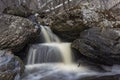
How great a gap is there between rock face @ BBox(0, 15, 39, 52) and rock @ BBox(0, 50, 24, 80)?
1160 millimetres

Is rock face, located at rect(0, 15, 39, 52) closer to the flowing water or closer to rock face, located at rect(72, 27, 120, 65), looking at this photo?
the flowing water

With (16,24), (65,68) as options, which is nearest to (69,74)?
(65,68)

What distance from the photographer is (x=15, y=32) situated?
831 cm

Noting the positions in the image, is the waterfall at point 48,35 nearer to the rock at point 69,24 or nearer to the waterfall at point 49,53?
the rock at point 69,24

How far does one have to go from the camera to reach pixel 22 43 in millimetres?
8359

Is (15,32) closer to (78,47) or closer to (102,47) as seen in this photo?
(78,47)

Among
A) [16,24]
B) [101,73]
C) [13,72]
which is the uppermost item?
[16,24]

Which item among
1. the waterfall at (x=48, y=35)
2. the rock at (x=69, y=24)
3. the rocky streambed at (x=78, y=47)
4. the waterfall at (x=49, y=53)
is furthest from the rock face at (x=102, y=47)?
the waterfall at (x=48, y=35)

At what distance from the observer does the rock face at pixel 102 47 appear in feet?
26.5

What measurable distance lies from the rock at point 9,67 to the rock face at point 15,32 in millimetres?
1160

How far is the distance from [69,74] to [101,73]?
41.9 inches

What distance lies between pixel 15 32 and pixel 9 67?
2257 mm

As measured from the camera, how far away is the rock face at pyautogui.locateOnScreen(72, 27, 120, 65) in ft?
26.5

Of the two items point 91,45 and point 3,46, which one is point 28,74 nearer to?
point 3,46
